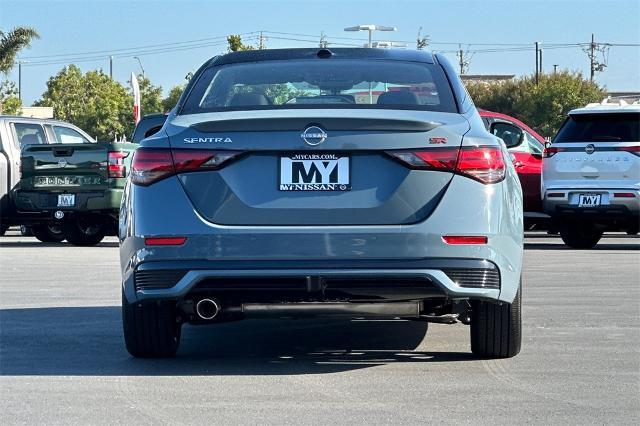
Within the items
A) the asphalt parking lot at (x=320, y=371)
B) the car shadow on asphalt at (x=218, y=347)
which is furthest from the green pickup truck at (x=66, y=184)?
the car shadow on asphalt at (x=218, y=347)

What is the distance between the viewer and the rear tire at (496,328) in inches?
275

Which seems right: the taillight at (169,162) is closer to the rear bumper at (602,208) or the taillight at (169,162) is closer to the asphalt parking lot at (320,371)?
the asphalt parking lot at (320,371)

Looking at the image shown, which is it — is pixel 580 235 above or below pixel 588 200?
below

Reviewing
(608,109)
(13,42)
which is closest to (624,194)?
(608,109)

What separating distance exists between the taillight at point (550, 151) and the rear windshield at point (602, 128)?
14cm

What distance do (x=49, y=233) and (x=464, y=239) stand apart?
14730mm

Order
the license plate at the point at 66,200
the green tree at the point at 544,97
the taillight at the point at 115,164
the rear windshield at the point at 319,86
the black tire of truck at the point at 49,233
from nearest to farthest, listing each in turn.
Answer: the rear windshield at the point at 319,86 → the taillight at the point at 115,164 → the license plate at the point at 66,200 → the black tire of truck at the point at 49,233 → the green tree at the point at 544,97

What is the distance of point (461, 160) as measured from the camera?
6512 millimetres

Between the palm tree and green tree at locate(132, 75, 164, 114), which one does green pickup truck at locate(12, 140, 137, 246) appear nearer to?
the palm tree

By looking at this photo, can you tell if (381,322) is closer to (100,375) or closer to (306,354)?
(306,354)

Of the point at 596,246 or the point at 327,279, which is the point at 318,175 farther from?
the point at 596,246

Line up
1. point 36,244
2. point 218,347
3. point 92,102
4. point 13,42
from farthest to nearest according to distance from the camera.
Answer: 1. point 92,102
2. point 13,42
3. point 36,244
4. point 218,347

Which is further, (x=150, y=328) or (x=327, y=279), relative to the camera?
(x=150, y=328)

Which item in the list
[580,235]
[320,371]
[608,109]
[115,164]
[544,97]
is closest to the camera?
[320,371]
